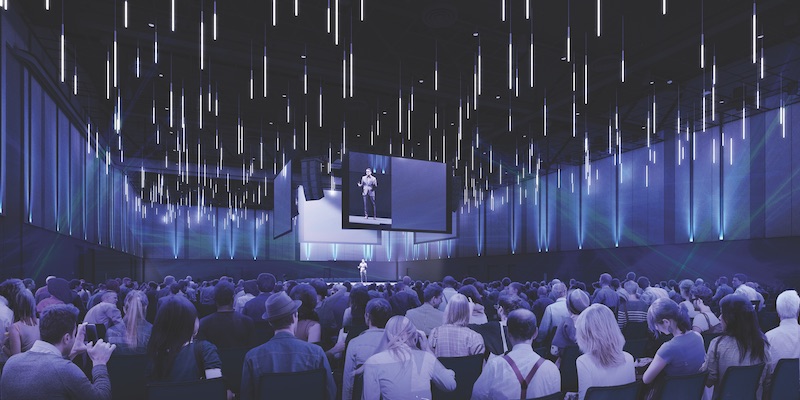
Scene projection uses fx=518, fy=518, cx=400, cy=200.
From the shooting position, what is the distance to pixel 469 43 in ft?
43.4

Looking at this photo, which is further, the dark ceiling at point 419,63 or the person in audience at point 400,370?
the dark ceiling at point 419,63

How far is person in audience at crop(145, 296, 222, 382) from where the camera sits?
289cm

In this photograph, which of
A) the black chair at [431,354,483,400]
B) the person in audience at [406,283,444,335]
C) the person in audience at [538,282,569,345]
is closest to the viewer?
the black chair at [431,354,483,400]

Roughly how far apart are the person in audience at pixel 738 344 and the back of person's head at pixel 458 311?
1653mm

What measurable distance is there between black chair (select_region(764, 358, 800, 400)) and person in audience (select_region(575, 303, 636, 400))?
1.15 metres

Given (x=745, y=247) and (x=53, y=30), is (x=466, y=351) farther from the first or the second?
(x=745, y=247)

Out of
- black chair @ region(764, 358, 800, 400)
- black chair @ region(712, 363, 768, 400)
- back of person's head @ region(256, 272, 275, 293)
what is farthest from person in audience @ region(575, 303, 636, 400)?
back of person's head @ region(256, 272, 275, 293)

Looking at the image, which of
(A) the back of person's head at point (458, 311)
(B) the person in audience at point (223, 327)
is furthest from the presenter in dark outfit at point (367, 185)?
(A) the back of person's head at point (458, 311)

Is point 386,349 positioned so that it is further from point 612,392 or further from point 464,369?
point 612,392

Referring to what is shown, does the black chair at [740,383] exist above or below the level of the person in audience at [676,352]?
below

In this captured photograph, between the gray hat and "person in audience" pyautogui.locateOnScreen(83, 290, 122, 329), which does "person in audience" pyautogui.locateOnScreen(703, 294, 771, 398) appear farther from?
"person in audience" pyautogui.locateOnScreen(83, 290, 122, 329)

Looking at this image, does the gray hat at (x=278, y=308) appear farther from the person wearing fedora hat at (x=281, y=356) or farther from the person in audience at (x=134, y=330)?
the person in audience at (x=134, y=330)

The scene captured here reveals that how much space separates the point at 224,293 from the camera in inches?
174

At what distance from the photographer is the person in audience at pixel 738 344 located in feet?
11.0
